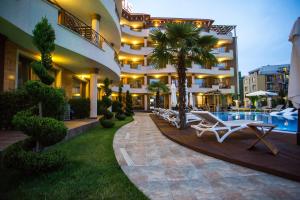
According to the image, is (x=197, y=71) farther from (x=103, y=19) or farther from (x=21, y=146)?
(x=21, y=146)

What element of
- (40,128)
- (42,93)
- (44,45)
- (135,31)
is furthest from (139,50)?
(40,128)

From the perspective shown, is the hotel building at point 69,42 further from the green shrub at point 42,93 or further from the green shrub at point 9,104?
the green shrub at point 42,93

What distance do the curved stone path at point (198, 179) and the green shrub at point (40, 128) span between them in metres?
1.48

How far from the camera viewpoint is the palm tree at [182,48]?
8422 millimetres

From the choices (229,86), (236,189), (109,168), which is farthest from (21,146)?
(229,86)

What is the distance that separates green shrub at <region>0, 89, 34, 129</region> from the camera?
678 centimetres

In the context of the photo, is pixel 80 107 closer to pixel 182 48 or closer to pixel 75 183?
pixel 182 48

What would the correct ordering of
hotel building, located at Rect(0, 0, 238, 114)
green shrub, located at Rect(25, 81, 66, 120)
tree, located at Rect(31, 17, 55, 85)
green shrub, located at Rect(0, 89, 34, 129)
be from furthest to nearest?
green shrub, located at Rect(0, 89, 34, 129) → hotel building, located at Rect(0, 0, 238, 114) → tree, located at Rect(31, 17, 55, 85) → green shrub, located at Rect(25, 81, 66, 120)

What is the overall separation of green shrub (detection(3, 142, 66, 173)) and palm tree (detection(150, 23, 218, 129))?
21.7 feet

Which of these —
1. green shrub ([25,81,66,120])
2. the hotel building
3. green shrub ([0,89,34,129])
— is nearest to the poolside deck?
green shrub ([25,81,66,120])

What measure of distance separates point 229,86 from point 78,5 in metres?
31.4

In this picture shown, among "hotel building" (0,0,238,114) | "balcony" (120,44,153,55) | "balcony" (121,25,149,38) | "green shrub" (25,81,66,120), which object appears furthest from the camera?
"balcony" (120,44,153,55)

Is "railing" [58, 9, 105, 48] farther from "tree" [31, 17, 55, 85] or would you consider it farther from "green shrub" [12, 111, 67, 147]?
"green shrub" [12, 111, 67, 147]

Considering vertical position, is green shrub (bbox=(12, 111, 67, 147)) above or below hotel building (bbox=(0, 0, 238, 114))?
below
